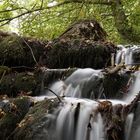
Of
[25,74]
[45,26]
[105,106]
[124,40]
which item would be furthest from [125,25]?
[105,106]

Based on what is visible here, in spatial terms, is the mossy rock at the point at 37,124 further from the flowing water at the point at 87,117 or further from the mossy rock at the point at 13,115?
the mossy rock at the point at 13,115

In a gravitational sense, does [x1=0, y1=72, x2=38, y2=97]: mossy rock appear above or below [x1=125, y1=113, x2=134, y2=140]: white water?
above

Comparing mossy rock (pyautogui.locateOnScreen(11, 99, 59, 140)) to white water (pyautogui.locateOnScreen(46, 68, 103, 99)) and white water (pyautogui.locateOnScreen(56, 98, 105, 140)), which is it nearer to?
white water (pyautogui.locateOnScreen(56, 98, 105, 140))

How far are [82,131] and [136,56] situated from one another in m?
2.50

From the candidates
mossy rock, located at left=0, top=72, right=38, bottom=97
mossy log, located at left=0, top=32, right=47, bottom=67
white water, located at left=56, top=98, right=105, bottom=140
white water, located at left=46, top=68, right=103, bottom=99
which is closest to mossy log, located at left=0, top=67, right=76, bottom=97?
mossy rock, located at left=0, top=72, right=38, bottom=97

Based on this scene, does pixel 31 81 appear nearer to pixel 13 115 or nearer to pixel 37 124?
pixel 13 115

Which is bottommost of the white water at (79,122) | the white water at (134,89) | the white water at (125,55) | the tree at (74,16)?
the white water at (79,122)

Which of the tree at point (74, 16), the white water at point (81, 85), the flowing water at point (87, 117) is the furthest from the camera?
the tree at point (74, 16)

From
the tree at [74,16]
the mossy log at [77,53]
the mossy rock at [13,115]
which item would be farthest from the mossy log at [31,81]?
the tree at [74,16]

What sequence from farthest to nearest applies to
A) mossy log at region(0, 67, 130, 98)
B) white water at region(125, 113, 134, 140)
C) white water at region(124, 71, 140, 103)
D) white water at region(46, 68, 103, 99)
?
mossy log at region(0, 67, 130, 98) → white water at region(46, 68, 103, 99) → white water at region(124, 71, 140, 103) → white water at region(125, 113, 134, 140)

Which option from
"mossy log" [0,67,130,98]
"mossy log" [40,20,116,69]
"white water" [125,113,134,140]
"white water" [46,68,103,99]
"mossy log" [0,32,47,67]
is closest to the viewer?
"white water" [125,113,134,140]

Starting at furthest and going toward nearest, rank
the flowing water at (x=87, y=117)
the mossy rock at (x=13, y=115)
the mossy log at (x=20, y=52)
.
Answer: the mossy log at (x=20, y=52)
the mossy rock at (x=13, y=115)
the flowing water at (x=87, y=117)

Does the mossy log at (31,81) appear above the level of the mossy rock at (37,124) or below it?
above

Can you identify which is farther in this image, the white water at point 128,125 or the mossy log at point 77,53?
the mossy log at point 77,53
